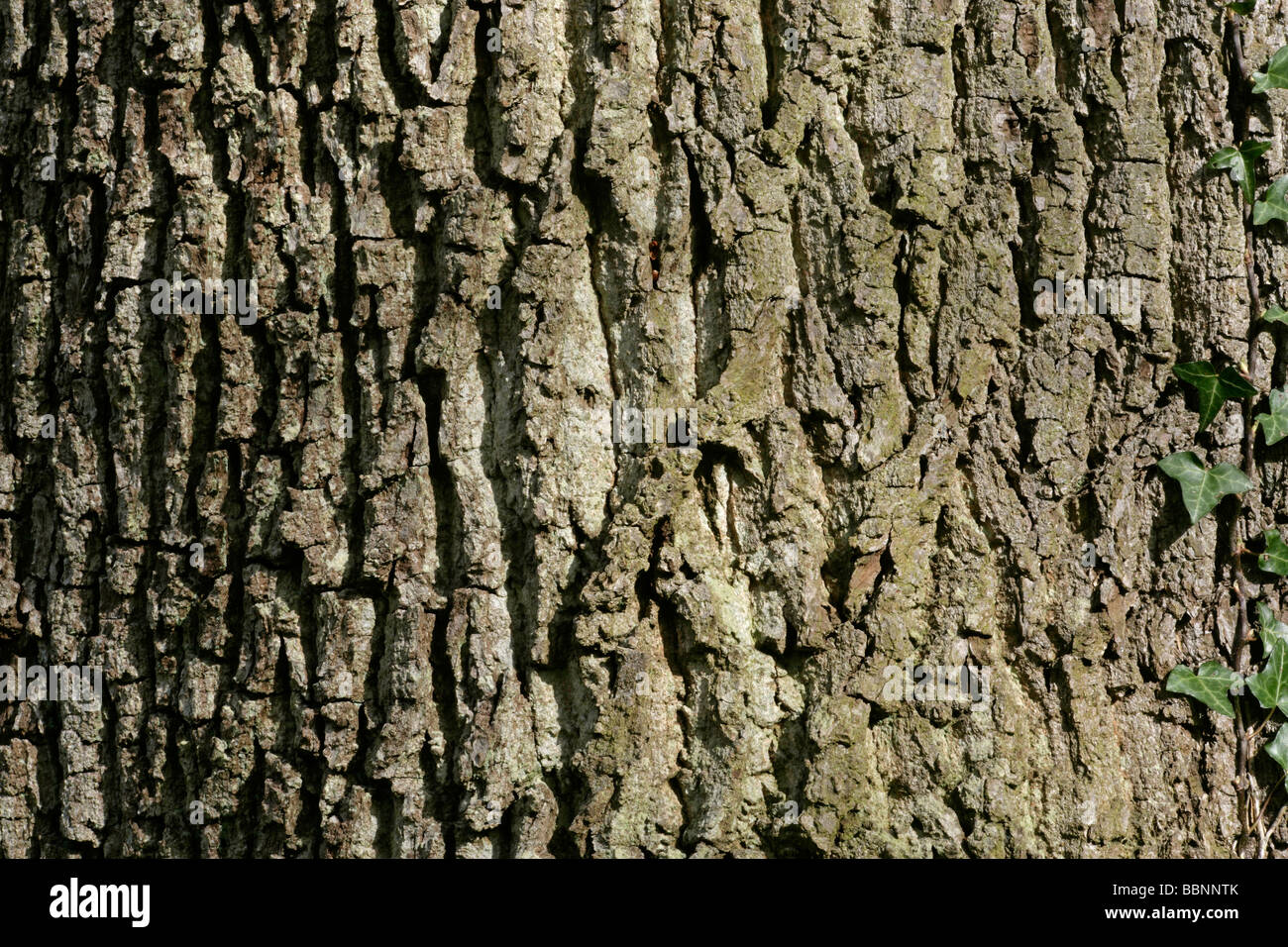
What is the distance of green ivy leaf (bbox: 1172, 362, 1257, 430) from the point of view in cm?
201

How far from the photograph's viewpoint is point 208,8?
81.7 inches

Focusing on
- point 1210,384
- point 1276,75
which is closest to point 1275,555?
point 1210,384

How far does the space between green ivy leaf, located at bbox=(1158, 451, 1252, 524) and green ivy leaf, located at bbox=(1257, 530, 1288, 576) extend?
0.39 feet

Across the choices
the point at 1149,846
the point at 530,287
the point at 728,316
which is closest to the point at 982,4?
the point at 728,316

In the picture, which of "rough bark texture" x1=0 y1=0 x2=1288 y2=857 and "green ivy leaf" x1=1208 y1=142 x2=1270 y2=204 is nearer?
"rough bark texture" x1=0 y1=0 x2=1288 y2=857

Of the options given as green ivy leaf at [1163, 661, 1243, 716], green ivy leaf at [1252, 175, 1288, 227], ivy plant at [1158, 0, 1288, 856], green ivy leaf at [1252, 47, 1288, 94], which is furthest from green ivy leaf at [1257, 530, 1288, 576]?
green ivy leaf at [1252, 47, 1288, 94]

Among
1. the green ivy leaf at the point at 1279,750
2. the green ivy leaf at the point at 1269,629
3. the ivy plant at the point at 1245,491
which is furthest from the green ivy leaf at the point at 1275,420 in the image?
the green ivy leaf at the point at 1279,750

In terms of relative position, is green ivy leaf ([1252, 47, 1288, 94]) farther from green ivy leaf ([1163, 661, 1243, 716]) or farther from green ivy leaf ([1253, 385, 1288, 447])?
green ivy leaf ([1163, 661, 1243, 716])

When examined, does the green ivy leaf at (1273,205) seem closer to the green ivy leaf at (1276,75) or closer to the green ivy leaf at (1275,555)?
the green ivy leaf at (1276,75)

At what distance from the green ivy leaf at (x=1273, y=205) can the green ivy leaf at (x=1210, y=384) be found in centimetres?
31

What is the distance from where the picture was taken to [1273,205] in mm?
2047

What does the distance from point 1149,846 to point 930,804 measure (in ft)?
1.53

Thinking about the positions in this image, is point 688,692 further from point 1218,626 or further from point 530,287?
point 1218,626

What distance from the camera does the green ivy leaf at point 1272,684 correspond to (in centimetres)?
201
